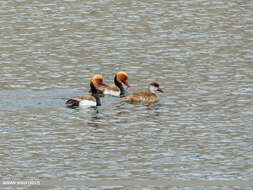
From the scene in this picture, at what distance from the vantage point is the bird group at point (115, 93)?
2477 centimetres

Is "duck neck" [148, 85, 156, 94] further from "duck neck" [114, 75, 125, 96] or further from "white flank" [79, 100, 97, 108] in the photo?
"white flank" [79, 100, 97, 108]

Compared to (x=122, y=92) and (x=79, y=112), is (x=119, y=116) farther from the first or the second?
(x=122, y=92)

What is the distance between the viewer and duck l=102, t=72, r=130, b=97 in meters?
27.6

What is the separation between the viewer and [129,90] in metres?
28.3

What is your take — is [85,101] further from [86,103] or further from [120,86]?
[120,86]

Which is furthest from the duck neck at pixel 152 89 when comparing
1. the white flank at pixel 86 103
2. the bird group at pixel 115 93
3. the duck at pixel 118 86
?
the white flank at pixel 86 103

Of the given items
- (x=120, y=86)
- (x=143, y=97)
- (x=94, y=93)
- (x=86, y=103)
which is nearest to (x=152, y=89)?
(x=143, y=97)

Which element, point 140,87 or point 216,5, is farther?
point 216,5

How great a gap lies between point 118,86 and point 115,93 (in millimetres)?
656

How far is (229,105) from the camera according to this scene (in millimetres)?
24109

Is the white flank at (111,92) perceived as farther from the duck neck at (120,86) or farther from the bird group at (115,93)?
the duck neck at (120,86)

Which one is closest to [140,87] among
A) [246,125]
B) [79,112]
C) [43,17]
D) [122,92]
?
[122,92]

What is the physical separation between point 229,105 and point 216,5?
2111cm

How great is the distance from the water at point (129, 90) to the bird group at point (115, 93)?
1.11ft
